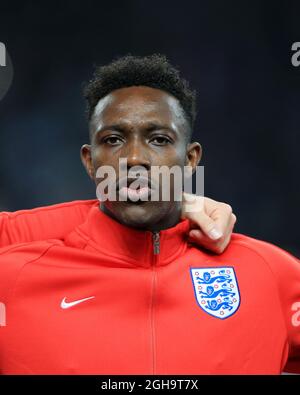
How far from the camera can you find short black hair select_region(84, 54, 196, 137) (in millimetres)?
1746

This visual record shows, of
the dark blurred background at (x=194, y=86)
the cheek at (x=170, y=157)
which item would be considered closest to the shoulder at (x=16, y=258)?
the cheek at (x=170, y=157)

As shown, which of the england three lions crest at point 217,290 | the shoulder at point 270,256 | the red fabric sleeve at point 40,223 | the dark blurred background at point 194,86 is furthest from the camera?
the dark blurred background at point 194,86

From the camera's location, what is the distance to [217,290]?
1640 mm

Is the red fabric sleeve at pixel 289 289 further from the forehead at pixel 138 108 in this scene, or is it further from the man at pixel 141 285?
the forehead at pixel 138 108

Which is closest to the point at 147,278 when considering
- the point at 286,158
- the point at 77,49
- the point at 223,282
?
the point at 223,282

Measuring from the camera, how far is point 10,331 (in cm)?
153

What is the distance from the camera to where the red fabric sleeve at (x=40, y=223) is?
6.11ft

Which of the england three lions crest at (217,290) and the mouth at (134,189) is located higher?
the mouth at (134,189)

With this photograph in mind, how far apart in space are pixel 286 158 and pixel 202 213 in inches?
87.1

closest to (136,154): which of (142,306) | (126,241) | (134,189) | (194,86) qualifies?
(134,189)

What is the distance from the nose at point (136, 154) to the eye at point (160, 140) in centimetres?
4

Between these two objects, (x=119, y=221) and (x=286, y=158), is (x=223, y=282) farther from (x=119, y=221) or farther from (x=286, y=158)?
(x=286, y=158)

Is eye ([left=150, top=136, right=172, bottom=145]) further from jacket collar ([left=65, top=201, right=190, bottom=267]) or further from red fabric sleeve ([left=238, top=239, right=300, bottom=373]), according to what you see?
red fabric sleeve ([left=238, top=239, right=300, bottom=373])

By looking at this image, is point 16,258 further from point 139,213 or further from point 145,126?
point 145,126
